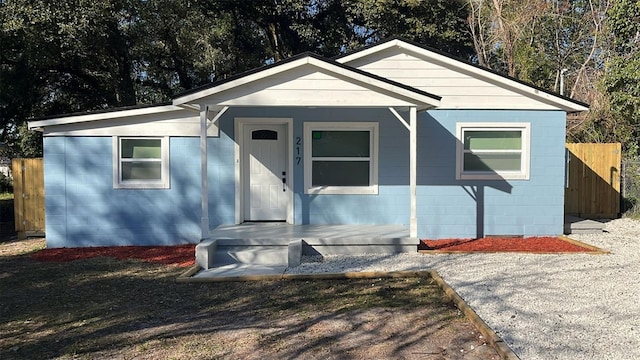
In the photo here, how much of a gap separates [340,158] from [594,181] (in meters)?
7.61

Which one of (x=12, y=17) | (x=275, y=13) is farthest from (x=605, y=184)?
(x=12, y=17)

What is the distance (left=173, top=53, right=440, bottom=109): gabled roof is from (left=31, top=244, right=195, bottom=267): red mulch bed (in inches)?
107

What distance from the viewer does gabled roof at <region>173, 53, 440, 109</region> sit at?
7711 mm

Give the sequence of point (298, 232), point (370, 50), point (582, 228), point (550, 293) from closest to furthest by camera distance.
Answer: point (550, 293), point (298, 232), point (370, 50), point (582, 228)

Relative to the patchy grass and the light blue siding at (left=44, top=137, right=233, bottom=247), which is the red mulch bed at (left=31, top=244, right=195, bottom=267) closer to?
the light blue siding at (left=44, top=137, right=233, bottom=247)

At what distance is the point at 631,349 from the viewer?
4.01m

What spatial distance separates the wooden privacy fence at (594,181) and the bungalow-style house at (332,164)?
3.56 m

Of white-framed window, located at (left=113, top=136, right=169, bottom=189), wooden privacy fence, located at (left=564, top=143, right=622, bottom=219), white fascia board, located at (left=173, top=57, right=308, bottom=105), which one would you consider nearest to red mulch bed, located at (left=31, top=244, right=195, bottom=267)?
white-framed window, located at (left=113, top=136, right=169, bottom=189)

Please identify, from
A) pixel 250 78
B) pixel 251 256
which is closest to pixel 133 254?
pixel 251 256

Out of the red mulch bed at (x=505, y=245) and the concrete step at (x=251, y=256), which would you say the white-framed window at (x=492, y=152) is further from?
the concrete step at (x=251, y=256)

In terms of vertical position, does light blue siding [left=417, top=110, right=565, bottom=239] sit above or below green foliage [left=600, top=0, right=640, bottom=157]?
below

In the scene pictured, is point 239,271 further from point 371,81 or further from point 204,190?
point 371,81

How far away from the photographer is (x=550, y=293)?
5.65m

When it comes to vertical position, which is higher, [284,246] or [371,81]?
[371,81]
